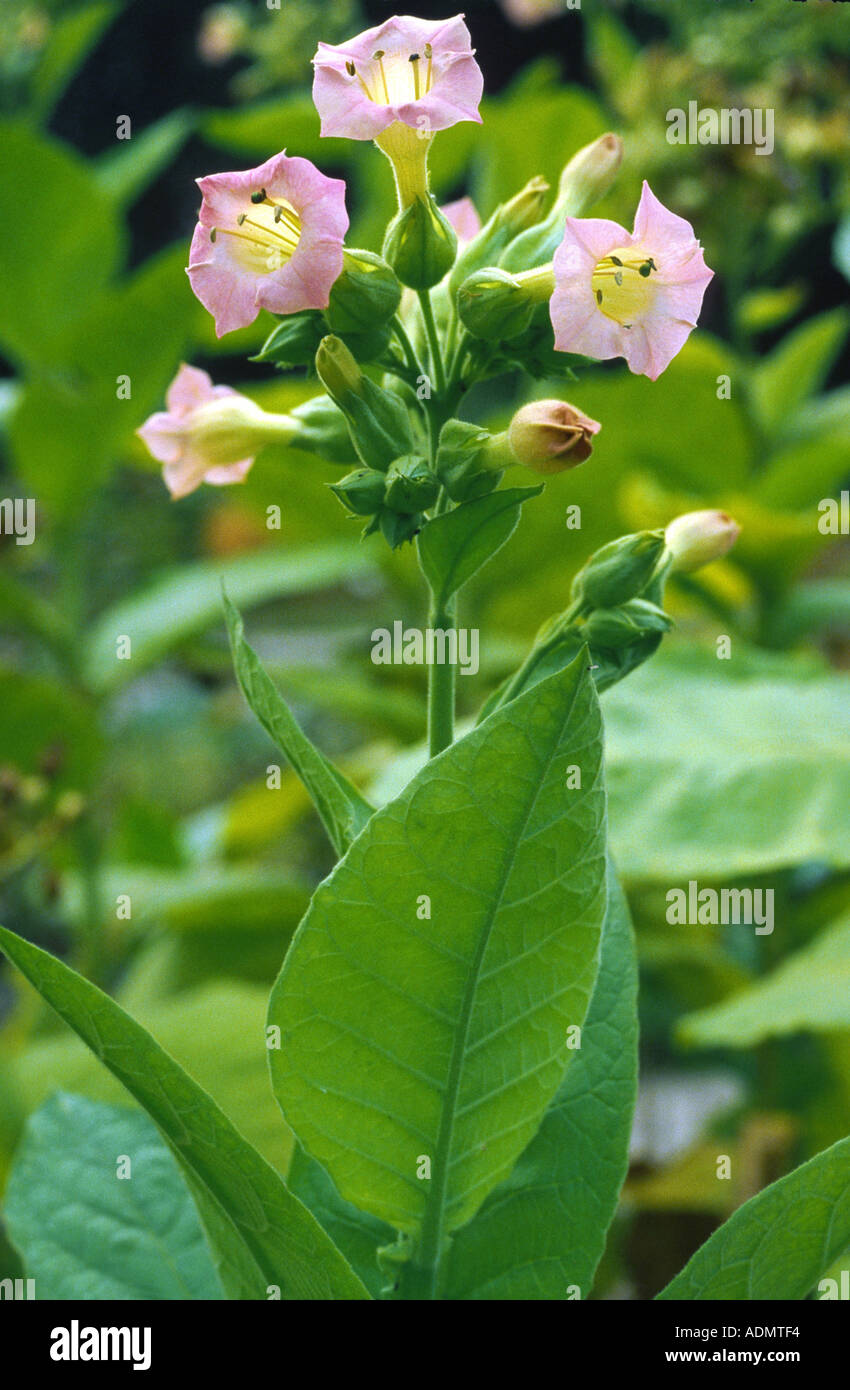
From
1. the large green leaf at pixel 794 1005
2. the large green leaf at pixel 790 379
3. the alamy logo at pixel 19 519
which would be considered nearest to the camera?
the large green leaf at pixel 794 1005

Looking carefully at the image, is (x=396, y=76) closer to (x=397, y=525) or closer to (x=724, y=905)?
(x=397, y=525)

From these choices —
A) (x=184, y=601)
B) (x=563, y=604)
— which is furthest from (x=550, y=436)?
(x=563, y=604)

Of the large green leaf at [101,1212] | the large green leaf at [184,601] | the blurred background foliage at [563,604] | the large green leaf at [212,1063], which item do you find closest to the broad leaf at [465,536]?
the large green leaf at [101,1212]

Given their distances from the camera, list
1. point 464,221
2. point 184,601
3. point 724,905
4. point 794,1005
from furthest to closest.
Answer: point 184,601 → point 724,905 → point 794,1005 → point 464,221

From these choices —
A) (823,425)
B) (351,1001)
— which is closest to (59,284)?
(823,425)

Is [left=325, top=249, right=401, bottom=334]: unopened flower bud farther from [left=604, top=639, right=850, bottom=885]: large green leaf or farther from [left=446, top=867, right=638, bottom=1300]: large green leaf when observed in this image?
[left=604, top=639, right=850, bottom=885]: large green leaf
